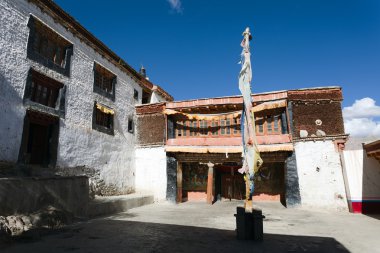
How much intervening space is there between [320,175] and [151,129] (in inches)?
449

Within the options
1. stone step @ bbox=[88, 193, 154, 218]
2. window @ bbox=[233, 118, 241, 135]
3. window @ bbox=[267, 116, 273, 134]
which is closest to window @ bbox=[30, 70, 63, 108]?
stone step @ bbox=[88, 193, 154, 218]

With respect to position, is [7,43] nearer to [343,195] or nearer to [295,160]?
[295,160]

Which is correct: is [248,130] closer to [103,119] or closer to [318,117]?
[318,117]

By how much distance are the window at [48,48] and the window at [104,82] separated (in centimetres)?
224

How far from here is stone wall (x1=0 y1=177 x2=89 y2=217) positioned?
22.7 feet

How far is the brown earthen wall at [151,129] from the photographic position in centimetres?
1756

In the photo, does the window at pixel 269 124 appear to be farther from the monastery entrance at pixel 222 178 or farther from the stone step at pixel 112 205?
the stone step at pixel 112 205

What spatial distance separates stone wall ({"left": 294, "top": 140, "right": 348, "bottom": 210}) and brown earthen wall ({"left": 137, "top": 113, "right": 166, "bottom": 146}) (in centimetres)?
892

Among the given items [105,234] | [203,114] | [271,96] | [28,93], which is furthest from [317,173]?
[28,93]

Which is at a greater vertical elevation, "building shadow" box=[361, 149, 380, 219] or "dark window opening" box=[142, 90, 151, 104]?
"dark window opening" box=[142, 90, 151, 104]

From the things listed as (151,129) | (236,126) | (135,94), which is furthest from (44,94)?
(236,126)

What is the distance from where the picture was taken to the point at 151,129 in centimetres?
1816

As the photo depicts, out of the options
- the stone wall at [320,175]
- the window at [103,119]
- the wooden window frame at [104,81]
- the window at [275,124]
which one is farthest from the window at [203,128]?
the wooden window frame at [104,81]

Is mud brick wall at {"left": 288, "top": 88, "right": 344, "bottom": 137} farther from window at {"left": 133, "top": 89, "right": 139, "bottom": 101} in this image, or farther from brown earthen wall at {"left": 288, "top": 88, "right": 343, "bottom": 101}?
window at {"left": 133, "top": 89, "right": 139, "bottom": 101}
